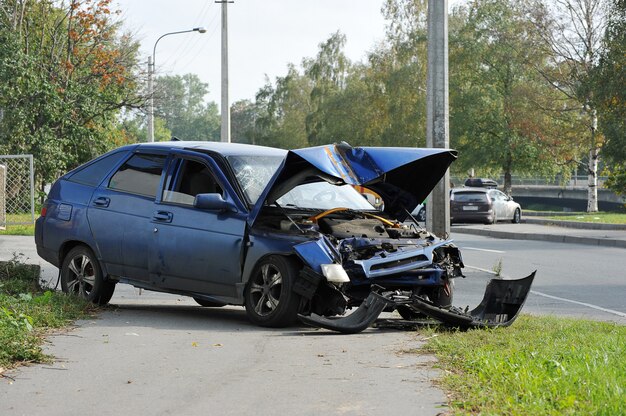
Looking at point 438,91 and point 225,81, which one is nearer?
point 438,91

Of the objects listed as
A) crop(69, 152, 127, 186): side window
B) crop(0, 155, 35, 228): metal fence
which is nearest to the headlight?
crop(69, 152, 127, 186): side window

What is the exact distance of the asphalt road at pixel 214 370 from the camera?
6453 millimetres

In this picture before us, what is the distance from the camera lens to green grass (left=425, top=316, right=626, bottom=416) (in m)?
6.09

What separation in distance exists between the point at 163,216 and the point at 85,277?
53.5 inches

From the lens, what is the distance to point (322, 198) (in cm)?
1131

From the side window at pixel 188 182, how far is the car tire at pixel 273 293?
1.11 m

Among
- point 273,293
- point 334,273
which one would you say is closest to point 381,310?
point 334,273

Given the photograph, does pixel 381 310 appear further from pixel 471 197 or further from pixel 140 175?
pixel 471 197

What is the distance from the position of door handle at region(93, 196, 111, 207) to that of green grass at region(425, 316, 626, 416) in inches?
153

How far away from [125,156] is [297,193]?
6.62ft

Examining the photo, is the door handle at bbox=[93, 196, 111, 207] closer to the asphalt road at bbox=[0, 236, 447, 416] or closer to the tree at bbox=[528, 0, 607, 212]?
the asphalt road at bbox=[0, 236, 447, 416]

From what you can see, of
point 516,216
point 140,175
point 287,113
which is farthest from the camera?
point 287,113

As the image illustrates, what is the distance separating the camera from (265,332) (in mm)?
9906

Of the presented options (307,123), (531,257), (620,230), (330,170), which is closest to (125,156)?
(330,170)
